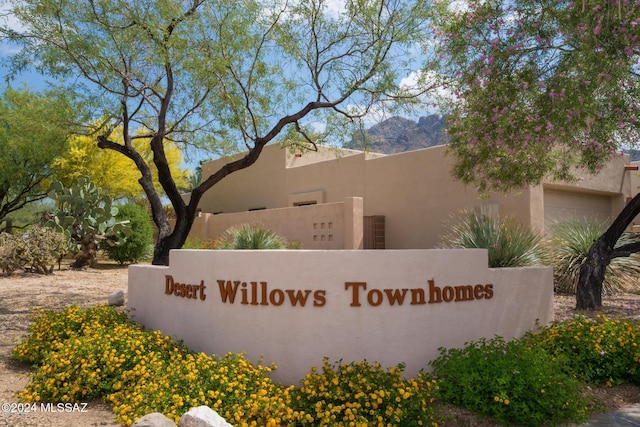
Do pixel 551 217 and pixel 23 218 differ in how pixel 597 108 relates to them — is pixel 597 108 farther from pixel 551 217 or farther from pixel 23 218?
pixel 23 218

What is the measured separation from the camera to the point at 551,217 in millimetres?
17094

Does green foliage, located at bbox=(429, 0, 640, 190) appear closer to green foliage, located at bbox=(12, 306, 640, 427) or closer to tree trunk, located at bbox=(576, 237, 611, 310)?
tree trunk, located at bbox=(576, 237, 611, 310)

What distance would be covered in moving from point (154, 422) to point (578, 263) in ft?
37.2

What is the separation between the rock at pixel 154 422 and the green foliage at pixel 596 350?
417 cm

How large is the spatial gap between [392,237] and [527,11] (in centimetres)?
1125

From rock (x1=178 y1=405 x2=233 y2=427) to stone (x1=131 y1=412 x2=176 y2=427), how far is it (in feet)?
0.38

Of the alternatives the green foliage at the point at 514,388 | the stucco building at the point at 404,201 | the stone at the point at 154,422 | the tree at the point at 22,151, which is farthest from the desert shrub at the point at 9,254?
the green foliage at the point at 514,388

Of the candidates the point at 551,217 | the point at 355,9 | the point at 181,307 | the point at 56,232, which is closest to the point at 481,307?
the point at 181,307

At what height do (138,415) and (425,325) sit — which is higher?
(425,325)

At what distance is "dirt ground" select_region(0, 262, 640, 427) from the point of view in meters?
5.05

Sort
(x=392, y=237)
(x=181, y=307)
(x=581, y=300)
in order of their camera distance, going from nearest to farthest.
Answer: (x=181, y=307), (x=581, y=300), (x=392, y=237)

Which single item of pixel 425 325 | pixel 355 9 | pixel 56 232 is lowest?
pixel 425 325

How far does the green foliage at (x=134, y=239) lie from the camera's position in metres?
20.8

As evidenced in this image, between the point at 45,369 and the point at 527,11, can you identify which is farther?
the point at 527,11
